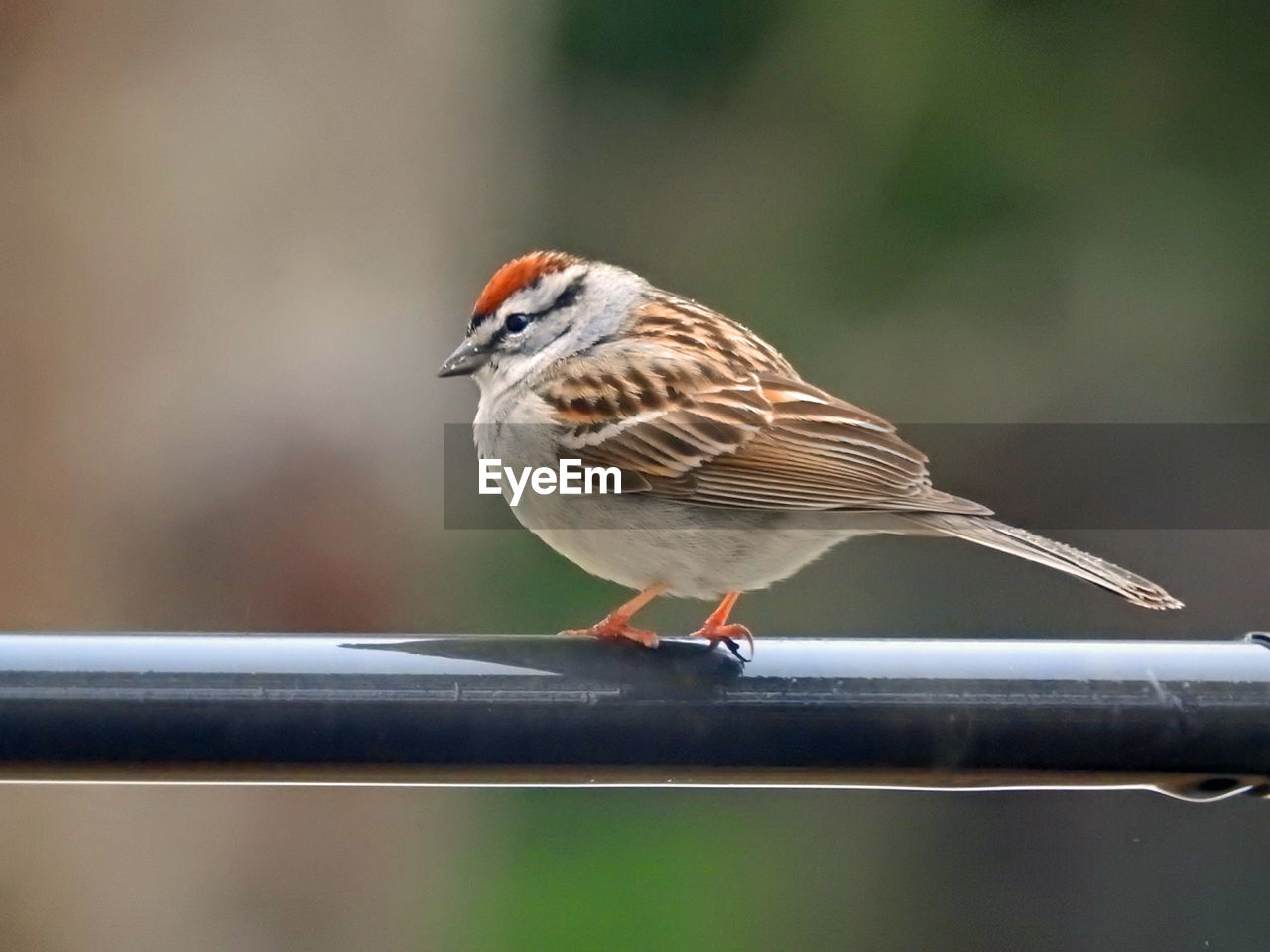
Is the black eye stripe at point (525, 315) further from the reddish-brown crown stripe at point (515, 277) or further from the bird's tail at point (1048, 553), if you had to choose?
the bird's tail at point (1048, 553)

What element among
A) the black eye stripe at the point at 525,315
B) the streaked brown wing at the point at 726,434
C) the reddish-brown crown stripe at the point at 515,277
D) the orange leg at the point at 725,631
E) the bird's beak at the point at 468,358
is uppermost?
the reddish-brown crown stripe at the point at 515,277

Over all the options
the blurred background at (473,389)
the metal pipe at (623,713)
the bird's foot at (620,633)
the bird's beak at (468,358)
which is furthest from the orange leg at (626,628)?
the blurred background at (473,389)

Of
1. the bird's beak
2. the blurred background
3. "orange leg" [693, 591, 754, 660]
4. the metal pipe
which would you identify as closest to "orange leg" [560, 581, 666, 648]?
"orange leg" [693, 591, 754, 660]

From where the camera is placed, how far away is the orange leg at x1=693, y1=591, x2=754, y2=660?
113 inches

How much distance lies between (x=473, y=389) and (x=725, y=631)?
5.84m

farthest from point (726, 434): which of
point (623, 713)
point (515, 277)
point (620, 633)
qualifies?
point (623, 713)

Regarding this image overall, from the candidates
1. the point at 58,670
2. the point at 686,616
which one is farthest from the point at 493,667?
the point at 686,616

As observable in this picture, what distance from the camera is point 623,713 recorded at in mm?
2439

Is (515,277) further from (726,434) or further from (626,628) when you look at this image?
(626,628)

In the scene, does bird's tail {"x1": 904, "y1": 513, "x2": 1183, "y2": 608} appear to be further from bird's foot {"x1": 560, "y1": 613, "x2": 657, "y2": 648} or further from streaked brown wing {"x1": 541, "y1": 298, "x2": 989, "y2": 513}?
bird's foot {"x1": 560, "y1": 613, "x2": 657, "y2": 648}

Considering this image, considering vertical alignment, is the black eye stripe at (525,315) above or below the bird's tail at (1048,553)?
above

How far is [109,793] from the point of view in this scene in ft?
27.2

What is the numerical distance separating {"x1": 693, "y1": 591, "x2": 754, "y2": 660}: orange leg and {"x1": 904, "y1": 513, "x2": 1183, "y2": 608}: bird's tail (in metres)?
0.42

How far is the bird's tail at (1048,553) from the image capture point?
3.12m
